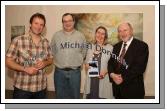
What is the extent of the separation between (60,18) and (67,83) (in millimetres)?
624

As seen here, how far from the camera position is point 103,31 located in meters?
3.14

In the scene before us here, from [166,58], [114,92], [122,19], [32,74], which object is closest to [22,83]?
[32,74]

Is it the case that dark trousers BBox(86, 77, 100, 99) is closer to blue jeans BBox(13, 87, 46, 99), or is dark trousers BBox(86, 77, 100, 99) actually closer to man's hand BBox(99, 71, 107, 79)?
man's hand BBox(99, 71, 107, 79)

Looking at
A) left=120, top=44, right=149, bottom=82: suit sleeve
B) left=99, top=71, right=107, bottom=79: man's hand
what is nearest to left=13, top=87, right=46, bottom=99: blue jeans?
left=99, top=71, right=107, bottom=79: man's hand

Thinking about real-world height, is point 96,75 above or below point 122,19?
below

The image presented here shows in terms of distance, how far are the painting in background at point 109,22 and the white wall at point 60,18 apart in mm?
38

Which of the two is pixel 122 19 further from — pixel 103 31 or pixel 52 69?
pixel 52 69

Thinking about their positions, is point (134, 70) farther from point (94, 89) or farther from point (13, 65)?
point (13, 65)

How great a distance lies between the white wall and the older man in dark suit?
0.06m

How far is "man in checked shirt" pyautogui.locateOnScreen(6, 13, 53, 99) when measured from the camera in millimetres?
3072

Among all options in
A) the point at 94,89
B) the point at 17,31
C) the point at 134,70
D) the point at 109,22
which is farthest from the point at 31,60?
the point at 134,70

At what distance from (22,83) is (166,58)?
1362 millimetres

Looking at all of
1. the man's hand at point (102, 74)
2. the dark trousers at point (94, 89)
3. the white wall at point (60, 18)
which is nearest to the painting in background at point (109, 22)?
the white wall at point (60, 18)

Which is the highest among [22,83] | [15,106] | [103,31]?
[103,31]
